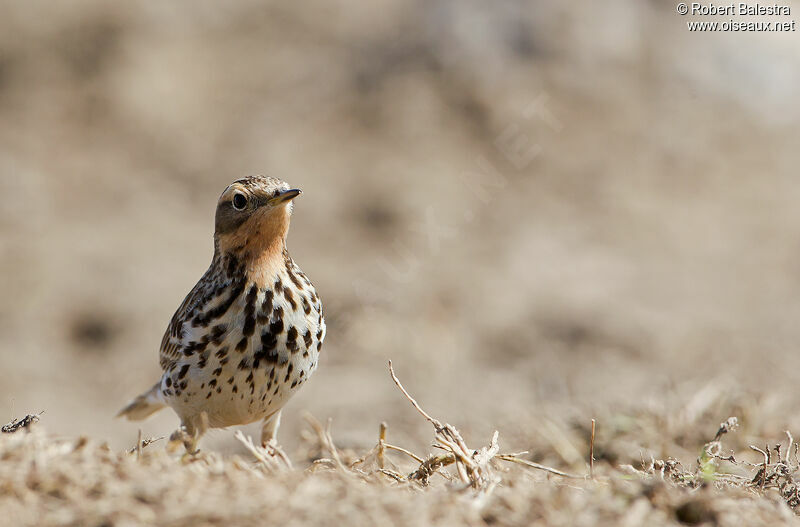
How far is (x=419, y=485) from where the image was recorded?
13.4 feet

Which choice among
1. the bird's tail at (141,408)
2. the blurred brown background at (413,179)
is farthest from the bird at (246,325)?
the blurred brown background at (413,179)

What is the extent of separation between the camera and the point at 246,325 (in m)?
5.19

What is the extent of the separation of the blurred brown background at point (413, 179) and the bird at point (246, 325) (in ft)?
12.5

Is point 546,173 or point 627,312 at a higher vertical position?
point 546,173

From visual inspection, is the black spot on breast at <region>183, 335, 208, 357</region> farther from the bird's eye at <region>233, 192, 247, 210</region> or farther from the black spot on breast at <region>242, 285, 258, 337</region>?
the bird's eye at <region>233, 192, 247, 210</region>

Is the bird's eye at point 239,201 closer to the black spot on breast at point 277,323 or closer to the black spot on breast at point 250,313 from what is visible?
the black spot on breast at point 250,313

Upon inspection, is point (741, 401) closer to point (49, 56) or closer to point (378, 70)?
point (378, 70)

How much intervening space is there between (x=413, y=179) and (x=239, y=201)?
6.83 m

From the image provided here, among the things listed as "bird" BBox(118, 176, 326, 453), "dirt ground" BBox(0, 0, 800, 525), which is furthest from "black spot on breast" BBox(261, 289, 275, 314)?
"dirt ground" BBox(0, 0, 800, 525)

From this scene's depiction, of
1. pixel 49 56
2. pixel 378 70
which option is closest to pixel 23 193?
pixel 49 56

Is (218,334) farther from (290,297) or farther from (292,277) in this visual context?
(292,277)

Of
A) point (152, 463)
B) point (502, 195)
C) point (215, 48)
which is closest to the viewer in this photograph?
point (152, 463)

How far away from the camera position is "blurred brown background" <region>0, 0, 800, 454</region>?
406 inches

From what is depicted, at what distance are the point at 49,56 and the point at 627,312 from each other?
8.23 meters
